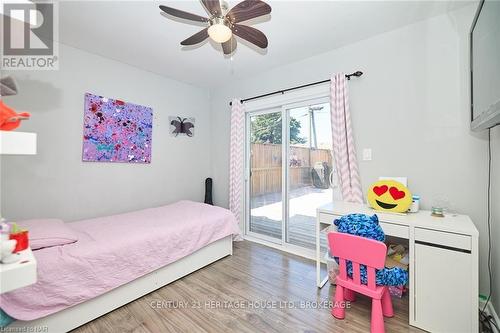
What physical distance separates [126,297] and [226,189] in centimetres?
215

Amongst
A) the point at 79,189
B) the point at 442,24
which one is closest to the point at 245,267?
the point at 79,189

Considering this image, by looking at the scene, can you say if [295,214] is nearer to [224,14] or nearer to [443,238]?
[443,238]

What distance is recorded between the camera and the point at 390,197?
77.3 inches

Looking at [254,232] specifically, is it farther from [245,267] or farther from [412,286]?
[412,286]

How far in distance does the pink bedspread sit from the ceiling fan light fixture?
5.88ft

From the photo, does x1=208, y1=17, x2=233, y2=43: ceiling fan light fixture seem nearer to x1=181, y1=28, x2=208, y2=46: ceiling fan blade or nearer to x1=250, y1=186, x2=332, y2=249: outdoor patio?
x1=181, y1=28, x2=208, y2=46: ceiling fan blade

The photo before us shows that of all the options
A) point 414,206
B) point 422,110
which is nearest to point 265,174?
point 414,206

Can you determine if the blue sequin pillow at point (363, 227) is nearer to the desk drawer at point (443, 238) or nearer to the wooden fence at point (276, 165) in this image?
the desk drawer at point (443, 238)

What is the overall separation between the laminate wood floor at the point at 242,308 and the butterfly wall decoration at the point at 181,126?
7.06ft

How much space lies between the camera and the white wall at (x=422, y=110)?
6.37 feet

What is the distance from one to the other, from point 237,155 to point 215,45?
1.54m

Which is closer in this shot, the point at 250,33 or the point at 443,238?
the point at 443,238

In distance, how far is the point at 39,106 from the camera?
237 cm

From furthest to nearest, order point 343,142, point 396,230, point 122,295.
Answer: point 343,142, point 122,295, point 396,230
